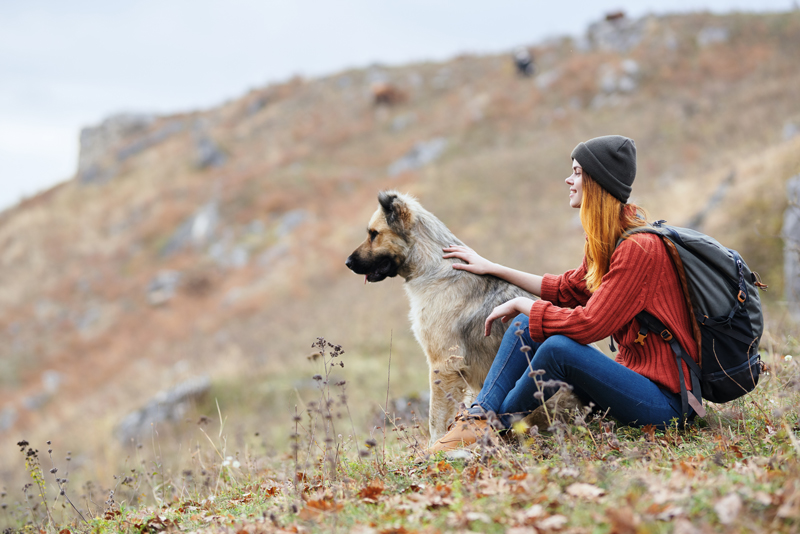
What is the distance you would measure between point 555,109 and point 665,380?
79.2 ft

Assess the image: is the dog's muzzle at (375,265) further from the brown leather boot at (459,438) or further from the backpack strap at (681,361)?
the backpack strap at (681,361)

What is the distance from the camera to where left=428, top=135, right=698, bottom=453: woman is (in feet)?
9.36

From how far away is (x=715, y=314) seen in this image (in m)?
2.84

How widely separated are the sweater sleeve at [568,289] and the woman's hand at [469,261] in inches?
17.6

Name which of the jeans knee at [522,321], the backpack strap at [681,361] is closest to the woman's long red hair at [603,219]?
the backpack strap at [681,361]

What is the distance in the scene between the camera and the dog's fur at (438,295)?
3906mm

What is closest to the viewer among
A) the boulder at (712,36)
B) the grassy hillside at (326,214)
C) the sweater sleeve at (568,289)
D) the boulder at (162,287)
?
the sweater sleeve at (568,289)

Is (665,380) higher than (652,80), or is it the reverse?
(652,80)

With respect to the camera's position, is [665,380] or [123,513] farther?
[123,513]

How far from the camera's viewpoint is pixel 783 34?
2353 cm

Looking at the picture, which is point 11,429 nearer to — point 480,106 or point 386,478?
point 386,478

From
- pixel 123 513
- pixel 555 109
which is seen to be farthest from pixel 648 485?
pixel 555 109

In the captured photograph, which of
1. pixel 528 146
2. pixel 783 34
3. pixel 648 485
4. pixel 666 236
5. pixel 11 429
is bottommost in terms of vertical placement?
pixel 11 429

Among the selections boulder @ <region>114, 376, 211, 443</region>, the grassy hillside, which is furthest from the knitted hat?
boulder @ <region>114, 376, 211, 443</region>
